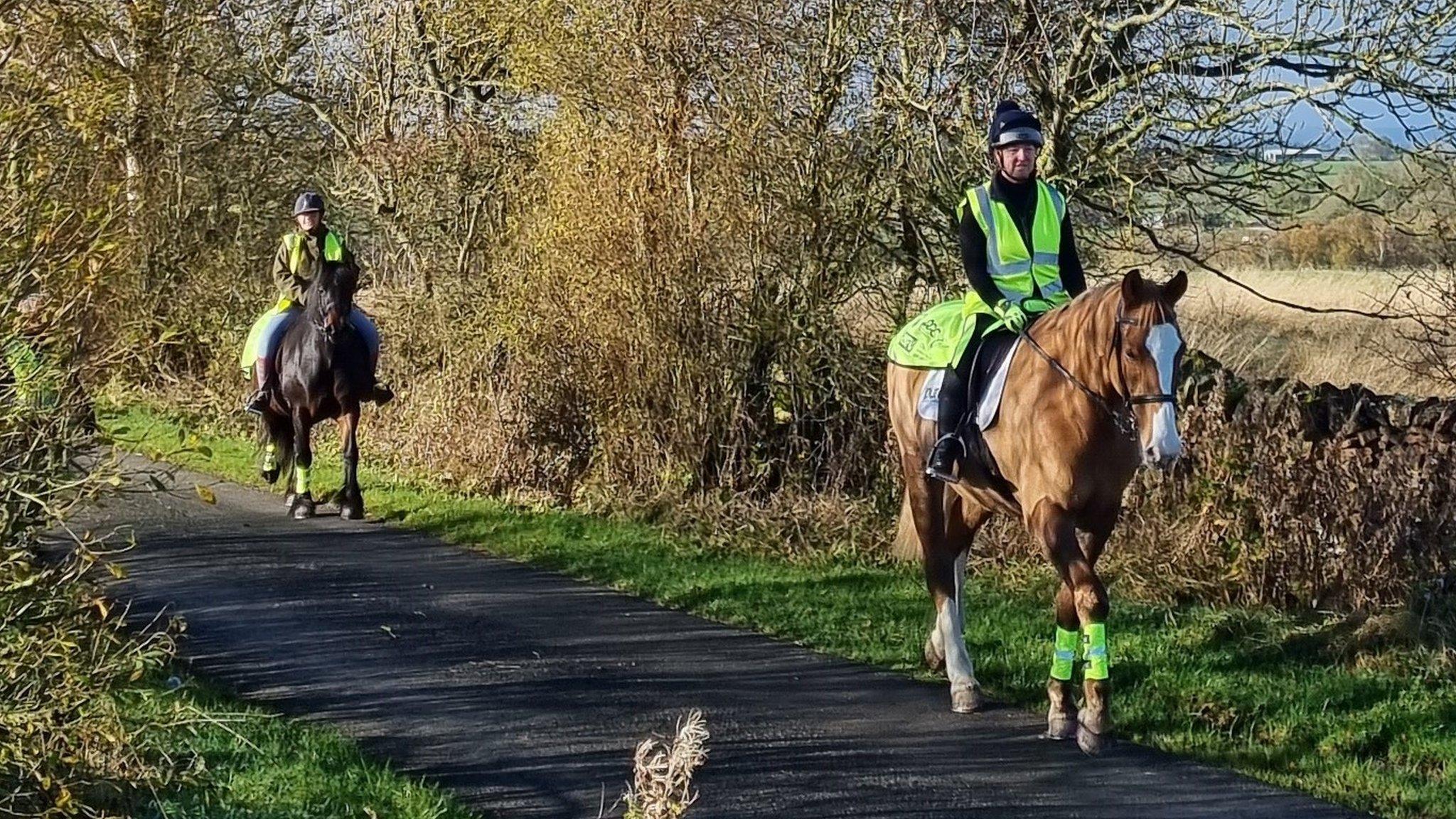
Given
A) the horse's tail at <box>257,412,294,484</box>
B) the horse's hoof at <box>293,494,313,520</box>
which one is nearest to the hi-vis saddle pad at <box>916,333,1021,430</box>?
the horse's hoof at <box>293,494,313,520</box>

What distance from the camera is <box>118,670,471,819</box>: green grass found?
20.1 ft

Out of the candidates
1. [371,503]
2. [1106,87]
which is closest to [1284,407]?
[1106,87]

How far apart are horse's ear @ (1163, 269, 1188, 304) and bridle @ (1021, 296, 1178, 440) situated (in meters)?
0.19

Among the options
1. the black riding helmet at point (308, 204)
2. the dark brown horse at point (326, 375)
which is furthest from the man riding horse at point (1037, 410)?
the black riding helmet at point (308, 204)

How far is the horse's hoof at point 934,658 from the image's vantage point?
883cm

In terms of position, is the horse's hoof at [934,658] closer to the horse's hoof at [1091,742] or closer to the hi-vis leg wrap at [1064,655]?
the hi-vis leg wrap at [1064,655]

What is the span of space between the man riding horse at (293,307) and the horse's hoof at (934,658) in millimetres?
7423

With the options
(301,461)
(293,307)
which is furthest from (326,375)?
(293,307)

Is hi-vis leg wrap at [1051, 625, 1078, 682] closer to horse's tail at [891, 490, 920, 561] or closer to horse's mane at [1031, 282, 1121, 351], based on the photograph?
horse's mane at [1031, 282, 1121, 351]

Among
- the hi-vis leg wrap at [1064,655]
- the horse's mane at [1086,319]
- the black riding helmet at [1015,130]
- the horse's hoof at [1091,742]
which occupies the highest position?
the black riding helmet at [1015,130]

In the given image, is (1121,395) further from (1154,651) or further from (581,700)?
(581,700)

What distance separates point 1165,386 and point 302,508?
30.6 ft

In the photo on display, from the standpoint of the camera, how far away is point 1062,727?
7.50m

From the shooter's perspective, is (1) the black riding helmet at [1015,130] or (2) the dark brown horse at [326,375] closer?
(1) the black riding helmet at [1015,130]
